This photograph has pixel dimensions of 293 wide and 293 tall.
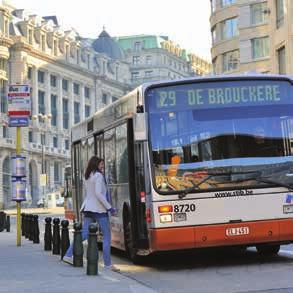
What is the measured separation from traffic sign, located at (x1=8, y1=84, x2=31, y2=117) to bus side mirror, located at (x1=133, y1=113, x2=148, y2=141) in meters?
7.16

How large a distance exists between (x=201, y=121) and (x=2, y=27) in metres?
96.3

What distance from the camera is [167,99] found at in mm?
11859

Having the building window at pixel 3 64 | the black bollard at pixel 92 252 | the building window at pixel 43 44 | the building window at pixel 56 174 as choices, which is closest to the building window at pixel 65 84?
the building window at pixel 43 44

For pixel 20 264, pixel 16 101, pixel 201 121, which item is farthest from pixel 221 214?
pixel 16 101

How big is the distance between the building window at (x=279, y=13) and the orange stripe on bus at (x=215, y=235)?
30098 millimetres

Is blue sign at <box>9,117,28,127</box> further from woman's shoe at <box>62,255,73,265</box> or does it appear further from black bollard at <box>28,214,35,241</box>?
woman's shoe at <box>62,255,73,265</box>

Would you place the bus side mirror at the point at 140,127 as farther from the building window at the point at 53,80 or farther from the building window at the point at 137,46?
the building window at the point at 137,46

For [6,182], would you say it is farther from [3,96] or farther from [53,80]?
[53,80]

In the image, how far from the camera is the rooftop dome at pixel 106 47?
150125mm

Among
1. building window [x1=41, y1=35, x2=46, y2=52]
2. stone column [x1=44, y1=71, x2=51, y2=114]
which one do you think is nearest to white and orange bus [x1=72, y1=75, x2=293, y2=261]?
stone column [x1=44, y1=71, x2=51, y2=114]

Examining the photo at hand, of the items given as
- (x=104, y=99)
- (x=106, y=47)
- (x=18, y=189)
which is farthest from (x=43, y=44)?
(x=18, y=189)

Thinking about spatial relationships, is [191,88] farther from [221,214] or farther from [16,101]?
[16,101]

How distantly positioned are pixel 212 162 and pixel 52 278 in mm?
3115

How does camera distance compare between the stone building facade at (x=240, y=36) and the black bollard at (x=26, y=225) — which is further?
the stone building facade at (x=240, y=36)
